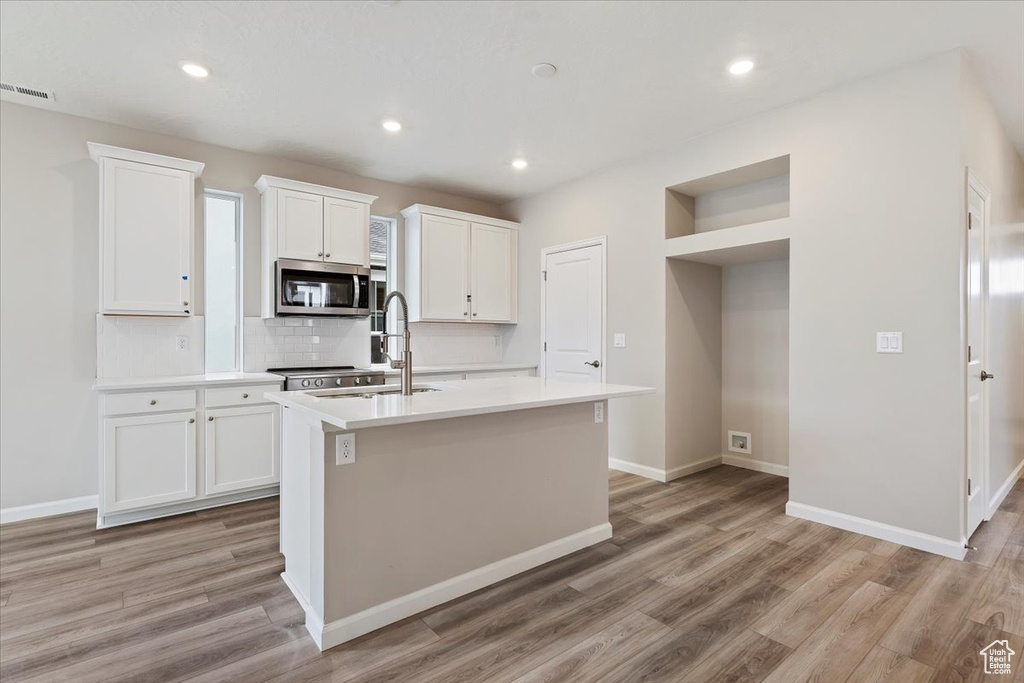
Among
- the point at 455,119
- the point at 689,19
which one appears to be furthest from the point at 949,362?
the point at 455,119

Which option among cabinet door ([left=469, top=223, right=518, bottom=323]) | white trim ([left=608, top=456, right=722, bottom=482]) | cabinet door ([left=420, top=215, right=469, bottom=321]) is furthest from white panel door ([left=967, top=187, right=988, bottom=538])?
cabinet door ([left=420, top=215, right=469, bottom=321])

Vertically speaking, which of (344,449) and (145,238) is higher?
(145,238)

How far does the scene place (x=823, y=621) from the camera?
82.5 inches

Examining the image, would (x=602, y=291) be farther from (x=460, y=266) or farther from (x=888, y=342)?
(x=888, y=342)

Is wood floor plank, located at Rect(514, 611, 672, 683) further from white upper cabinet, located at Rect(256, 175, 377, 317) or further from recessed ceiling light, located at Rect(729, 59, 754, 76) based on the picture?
white upper cabinet, located at Rect(256, 175, 377, 317)

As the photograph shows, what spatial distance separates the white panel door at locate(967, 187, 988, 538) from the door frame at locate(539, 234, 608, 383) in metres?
2.51

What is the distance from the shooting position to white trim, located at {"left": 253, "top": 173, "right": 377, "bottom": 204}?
4027 mm

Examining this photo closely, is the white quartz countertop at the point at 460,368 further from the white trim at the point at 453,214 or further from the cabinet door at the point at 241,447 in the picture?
the white trim at the point at 453,214

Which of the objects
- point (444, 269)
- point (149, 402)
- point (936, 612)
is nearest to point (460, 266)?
point (444, 269)

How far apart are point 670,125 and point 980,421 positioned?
281cm

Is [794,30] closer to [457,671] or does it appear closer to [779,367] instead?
[779,367]

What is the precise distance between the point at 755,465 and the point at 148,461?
4750mm

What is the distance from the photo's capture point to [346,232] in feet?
14.4

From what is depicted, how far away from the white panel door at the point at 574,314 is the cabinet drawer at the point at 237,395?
2.66 meters
